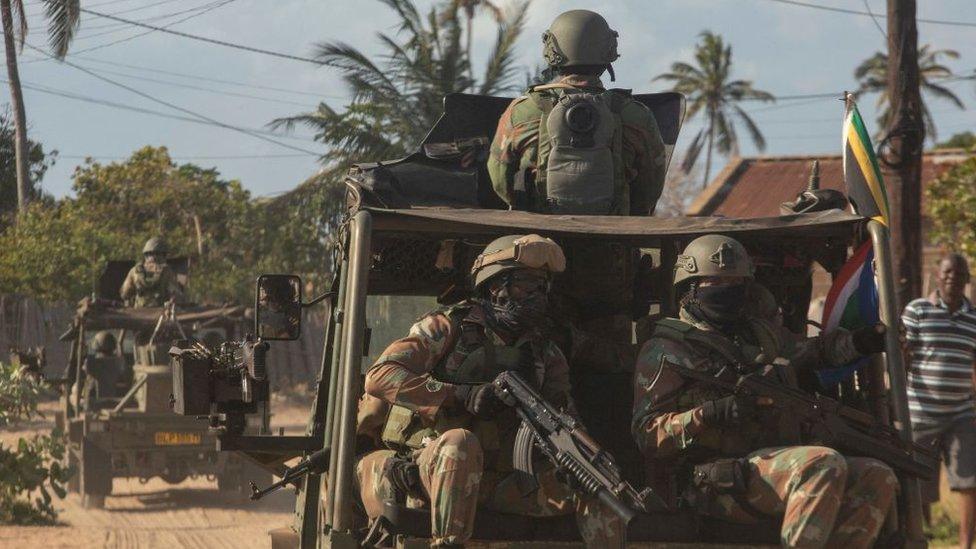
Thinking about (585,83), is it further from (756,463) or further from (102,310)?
(102,310)

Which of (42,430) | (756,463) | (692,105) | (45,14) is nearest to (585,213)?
(756,463)

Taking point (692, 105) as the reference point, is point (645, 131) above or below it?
below

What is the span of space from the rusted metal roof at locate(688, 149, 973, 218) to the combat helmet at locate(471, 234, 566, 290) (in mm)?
27428

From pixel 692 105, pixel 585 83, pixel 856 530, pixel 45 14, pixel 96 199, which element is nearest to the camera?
pixel 856 530

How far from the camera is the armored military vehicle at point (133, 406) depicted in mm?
15750

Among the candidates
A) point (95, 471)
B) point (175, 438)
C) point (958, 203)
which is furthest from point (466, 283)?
point (95, 471)

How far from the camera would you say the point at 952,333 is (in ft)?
32.1

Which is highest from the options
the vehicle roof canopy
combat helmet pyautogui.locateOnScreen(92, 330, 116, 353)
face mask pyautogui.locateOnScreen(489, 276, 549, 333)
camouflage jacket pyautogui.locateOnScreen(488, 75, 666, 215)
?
camouflage jacket pyautogui.locateOnScreen(488, 75, 666, 215)

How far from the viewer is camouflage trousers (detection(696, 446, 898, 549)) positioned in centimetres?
589

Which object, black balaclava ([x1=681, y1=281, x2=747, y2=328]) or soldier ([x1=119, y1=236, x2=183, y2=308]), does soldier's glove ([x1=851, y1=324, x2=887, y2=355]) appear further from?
soldier ([x1=119, y1=236, x2=183, y2=308])

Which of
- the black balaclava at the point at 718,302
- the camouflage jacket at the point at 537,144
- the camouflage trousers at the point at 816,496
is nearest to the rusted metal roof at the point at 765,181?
the camouflage jacket at the point at 537,144

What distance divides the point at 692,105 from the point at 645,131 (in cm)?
5419

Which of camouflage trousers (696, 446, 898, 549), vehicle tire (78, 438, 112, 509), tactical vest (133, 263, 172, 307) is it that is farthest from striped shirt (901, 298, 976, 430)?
tactical vest (133, 263, 172, 307)

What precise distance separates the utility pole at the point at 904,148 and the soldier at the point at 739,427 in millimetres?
5620
